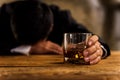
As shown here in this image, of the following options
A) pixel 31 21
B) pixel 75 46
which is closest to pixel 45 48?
pixel 31 21

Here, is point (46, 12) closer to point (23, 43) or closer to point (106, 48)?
point (23, 43)

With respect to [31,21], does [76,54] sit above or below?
below

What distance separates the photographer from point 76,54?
1.05 meters

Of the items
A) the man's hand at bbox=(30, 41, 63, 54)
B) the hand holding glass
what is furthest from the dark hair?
the hand holding glass

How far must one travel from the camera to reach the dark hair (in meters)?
1.56

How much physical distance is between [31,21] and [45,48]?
0.55ft

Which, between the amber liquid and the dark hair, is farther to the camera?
the dark hair

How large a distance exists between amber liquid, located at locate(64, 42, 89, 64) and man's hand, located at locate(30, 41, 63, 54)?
1.75 ft

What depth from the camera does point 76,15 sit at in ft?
8.85

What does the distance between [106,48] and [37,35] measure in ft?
1.47

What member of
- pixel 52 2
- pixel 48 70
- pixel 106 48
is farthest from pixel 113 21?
pixel 48 70

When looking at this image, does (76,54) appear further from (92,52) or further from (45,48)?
(45,48)

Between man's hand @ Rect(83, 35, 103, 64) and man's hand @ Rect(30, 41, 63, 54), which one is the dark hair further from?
man's hand @ Rect(83, 35, 103, 64)

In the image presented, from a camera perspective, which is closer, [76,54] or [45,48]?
[76,54]
